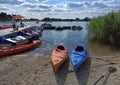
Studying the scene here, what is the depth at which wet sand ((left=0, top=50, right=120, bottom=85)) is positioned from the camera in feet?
27.7

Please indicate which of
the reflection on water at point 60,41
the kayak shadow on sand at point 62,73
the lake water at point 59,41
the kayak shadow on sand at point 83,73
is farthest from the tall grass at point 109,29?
the kayak shadow on sand at point 62,73

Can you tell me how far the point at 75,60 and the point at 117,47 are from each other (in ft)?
33.4

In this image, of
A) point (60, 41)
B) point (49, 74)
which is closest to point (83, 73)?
point (49, 74)

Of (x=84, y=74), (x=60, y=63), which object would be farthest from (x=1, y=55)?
(x=84, y=74)

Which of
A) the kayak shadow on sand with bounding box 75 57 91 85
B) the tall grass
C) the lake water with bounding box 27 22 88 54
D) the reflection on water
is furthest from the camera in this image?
the reflection on water

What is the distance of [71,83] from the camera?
8.27 m

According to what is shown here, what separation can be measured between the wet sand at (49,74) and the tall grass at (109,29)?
9.47 m

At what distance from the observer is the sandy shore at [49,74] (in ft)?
27.7

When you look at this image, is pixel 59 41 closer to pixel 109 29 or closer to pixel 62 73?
pixel 109 29

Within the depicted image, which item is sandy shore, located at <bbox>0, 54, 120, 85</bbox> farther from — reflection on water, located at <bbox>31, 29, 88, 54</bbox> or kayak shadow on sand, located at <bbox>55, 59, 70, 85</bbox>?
reflection on water, located at <bbox>31, 29, 88, 54</bbox>

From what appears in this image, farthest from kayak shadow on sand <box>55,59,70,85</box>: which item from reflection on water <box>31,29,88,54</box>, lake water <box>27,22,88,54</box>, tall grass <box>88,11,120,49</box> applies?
tall grass <box>88,11,120,49</box>

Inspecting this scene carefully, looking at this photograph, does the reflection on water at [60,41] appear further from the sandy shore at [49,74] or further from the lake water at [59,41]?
the sandy shore at [49,74]

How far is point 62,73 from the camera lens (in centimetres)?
935

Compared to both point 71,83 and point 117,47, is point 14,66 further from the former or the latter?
point 117,47
